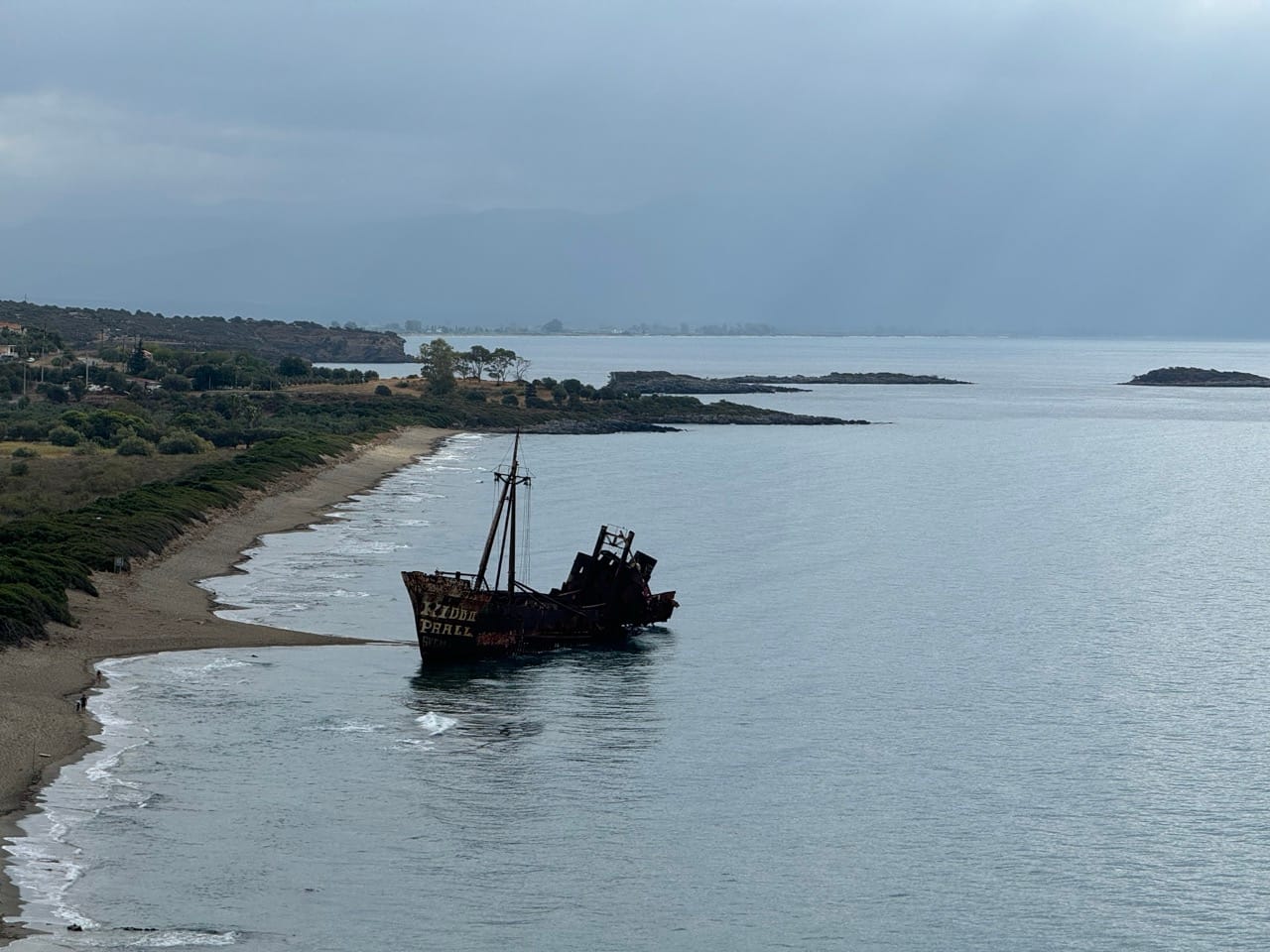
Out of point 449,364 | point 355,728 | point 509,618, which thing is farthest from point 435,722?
point 449,364

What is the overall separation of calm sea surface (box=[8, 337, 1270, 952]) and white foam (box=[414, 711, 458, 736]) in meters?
0.14

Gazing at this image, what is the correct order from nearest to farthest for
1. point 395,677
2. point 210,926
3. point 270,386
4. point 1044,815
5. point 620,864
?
1. point 210,926
2. point 620,864
3. point 1044,815
4. point 395,677
5. point 270,386

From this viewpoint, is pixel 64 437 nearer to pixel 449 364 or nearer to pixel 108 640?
pixel 108 640

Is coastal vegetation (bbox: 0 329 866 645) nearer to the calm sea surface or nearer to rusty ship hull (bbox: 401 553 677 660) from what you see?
the calm sea surface

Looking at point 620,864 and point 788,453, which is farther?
point 788,453

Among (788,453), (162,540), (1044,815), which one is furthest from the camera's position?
(788,453)

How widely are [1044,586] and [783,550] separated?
12756 millimetres

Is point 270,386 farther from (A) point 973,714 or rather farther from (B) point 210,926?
(B) point 210,926

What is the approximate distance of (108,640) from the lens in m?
42.4

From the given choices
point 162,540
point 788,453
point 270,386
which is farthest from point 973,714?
point 270,386

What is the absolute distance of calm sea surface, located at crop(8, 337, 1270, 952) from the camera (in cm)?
2428

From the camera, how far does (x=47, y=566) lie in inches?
1833

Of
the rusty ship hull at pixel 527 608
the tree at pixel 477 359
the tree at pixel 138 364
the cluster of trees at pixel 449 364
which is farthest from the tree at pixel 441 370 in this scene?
the rusty ship hull at pixel 527 608

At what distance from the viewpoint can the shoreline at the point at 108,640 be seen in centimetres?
2952
